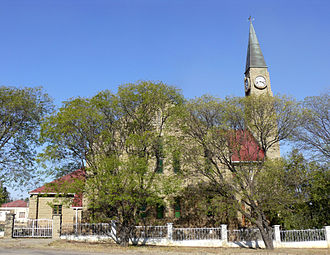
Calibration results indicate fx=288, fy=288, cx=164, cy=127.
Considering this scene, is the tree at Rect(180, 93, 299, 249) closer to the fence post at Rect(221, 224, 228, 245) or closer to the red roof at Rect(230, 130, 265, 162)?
the red roof at Rect(230, 130, 265, 162)

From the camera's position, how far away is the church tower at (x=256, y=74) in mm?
30766

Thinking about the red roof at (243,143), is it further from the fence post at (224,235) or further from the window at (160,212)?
the window at (160,212)

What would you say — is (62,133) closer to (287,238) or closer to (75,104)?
(75,104)

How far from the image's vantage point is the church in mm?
18406

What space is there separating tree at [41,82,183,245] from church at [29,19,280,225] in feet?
5.91

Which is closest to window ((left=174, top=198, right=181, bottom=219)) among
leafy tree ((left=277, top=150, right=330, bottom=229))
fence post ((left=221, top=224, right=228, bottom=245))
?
fence post ((left=221, top=224, right=228, bottom=245))

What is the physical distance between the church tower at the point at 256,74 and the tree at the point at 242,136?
12.3 m

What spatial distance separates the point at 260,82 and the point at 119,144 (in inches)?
748

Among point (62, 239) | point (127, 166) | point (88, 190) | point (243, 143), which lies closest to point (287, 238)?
point (243, 143)

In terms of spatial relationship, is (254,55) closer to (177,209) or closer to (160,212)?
(177,209)

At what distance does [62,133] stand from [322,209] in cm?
1788

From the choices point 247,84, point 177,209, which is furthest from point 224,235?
point 247,84

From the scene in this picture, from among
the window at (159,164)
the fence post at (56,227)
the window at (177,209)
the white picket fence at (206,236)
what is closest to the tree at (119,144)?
the window at (159,164)

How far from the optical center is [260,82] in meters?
31.2
